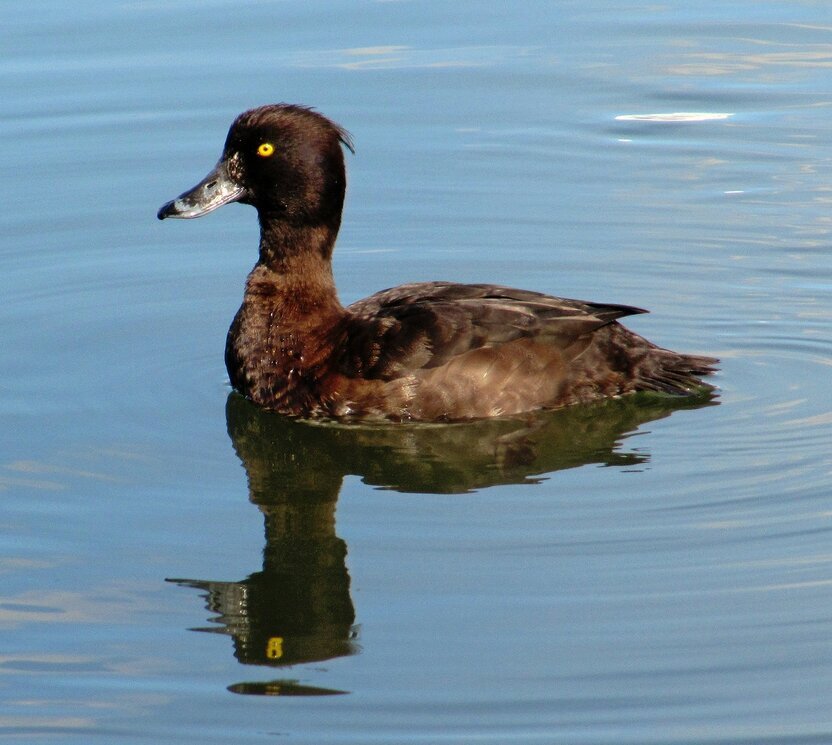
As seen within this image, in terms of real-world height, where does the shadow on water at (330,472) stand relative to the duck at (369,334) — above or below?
→ below

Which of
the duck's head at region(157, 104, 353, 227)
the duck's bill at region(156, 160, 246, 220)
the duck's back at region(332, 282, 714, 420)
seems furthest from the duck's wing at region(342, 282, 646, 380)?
the duck's bill at region(156, 160, 246, 220)

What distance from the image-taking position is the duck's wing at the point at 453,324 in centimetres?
787

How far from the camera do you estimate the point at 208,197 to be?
28.0 ft

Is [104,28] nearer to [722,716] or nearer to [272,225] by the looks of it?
[272,225]

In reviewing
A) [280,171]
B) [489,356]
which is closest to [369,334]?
[489,356]

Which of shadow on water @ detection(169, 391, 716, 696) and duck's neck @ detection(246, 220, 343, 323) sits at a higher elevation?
duck's neck @ detection(246, 220, 343, 323)

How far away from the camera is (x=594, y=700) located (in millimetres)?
5305

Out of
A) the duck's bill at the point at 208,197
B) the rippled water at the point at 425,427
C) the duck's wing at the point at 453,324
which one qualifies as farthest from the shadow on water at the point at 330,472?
the duck's bill at the point at 208,197

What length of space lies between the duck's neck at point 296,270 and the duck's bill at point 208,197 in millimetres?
255

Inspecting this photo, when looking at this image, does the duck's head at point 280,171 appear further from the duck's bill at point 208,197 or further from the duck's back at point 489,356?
the duck's back at point 489,356

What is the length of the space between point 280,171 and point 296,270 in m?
0.55

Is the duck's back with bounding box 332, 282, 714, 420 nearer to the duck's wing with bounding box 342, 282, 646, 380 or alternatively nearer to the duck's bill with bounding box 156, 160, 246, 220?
the duck's wing with bounding box 342, 282, 646, 380

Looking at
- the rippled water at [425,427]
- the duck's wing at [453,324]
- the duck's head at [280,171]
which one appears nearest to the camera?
the rippled water at [425,427]

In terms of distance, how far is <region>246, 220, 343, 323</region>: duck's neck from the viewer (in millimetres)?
8430
